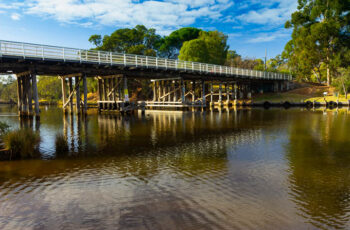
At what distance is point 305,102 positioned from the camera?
49.7 metres

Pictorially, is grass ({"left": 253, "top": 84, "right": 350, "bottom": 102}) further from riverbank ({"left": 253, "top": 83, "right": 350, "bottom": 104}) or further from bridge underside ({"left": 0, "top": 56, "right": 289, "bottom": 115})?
bridge underside ({"left": 0, "top": 56, "right": 289, "bottom": 115})

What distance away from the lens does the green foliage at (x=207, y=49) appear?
66.3 meters

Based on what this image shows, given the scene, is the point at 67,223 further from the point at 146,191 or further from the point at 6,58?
the point at 6,58

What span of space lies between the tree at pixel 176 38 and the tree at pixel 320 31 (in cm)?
3299

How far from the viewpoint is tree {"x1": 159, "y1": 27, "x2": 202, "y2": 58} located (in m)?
86.8

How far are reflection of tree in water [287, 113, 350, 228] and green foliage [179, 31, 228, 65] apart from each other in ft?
178

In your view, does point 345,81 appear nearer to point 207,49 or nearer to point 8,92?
point 207,49

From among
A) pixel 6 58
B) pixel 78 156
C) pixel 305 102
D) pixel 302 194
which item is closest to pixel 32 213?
pixel 78 156

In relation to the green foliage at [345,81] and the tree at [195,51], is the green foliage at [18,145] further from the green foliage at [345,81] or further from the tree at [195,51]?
the tree at [195,51]

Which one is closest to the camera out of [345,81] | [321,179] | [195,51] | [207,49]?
[321,179]

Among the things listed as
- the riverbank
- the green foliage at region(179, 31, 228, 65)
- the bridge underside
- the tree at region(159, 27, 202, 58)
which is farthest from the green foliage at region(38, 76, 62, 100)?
the riverbank

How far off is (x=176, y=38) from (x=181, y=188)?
8484 centimetres

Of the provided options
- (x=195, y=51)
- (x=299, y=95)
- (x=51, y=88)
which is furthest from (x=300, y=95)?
(x=51, y=88)

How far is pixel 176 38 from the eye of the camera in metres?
87.8
